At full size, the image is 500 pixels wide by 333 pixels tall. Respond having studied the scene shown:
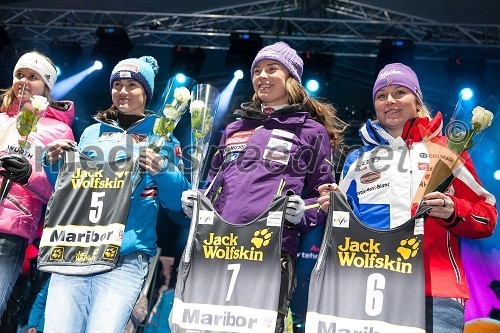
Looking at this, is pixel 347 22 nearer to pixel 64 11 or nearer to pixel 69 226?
pixel 64 11

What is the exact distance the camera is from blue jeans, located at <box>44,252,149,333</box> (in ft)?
8.51

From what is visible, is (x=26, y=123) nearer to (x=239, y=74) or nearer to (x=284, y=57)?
(x=284, y=57)

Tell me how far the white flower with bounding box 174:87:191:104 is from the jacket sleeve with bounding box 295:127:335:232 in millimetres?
→ 651

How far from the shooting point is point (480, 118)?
2.50 meters

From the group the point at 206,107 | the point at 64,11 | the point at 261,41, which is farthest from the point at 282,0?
the point at 206,107

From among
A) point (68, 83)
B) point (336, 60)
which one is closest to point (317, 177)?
point (336, 60)

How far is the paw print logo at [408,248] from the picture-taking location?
7.68 feet

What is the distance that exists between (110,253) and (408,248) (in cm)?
129

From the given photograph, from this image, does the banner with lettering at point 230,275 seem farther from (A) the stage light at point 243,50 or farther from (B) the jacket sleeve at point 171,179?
(A) the stage light at point 243,50

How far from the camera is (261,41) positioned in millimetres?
8094

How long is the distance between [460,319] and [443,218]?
0.40 m

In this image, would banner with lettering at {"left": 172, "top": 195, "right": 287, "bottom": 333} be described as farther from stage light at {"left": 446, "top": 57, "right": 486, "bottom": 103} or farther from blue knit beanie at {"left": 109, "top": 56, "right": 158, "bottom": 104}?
stage light at {"left": 446, "top": 57, "right": 486, "bottom": 103}

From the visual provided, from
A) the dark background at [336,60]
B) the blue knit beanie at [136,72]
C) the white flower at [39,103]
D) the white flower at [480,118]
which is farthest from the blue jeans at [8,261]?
the dark background at [336,60]

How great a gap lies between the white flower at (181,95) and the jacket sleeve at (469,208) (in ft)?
4.26
